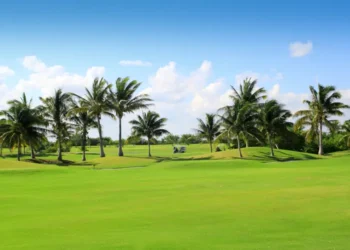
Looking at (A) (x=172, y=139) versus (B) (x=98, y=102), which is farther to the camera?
(A) (x=172, y=139)

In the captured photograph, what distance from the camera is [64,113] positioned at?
59344mm

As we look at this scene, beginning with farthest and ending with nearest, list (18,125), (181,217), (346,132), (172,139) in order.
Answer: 1. (172,139)
2. (346,132)
3. (18,125)
4. (181,217)

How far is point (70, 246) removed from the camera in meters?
9.69

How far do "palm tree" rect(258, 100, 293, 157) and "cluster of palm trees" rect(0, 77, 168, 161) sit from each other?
52.0ft

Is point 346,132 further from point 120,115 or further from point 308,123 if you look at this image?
point 120,115

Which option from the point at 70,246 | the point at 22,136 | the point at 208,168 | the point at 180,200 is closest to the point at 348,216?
the point at 180,200

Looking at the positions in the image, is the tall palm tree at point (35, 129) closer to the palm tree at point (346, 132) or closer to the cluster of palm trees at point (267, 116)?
the cluster of palm trees at point (267, 116)

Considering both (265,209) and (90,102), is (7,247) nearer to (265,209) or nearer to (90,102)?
(265,209)

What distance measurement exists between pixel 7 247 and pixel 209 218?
19.2ft

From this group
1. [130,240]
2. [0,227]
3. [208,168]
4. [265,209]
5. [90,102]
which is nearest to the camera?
[130,240]

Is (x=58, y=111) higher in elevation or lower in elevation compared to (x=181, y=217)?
higher

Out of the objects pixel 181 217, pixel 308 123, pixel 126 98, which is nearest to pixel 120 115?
pixel 126 98

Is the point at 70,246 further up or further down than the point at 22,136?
further down

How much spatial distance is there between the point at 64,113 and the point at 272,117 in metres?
29.1
